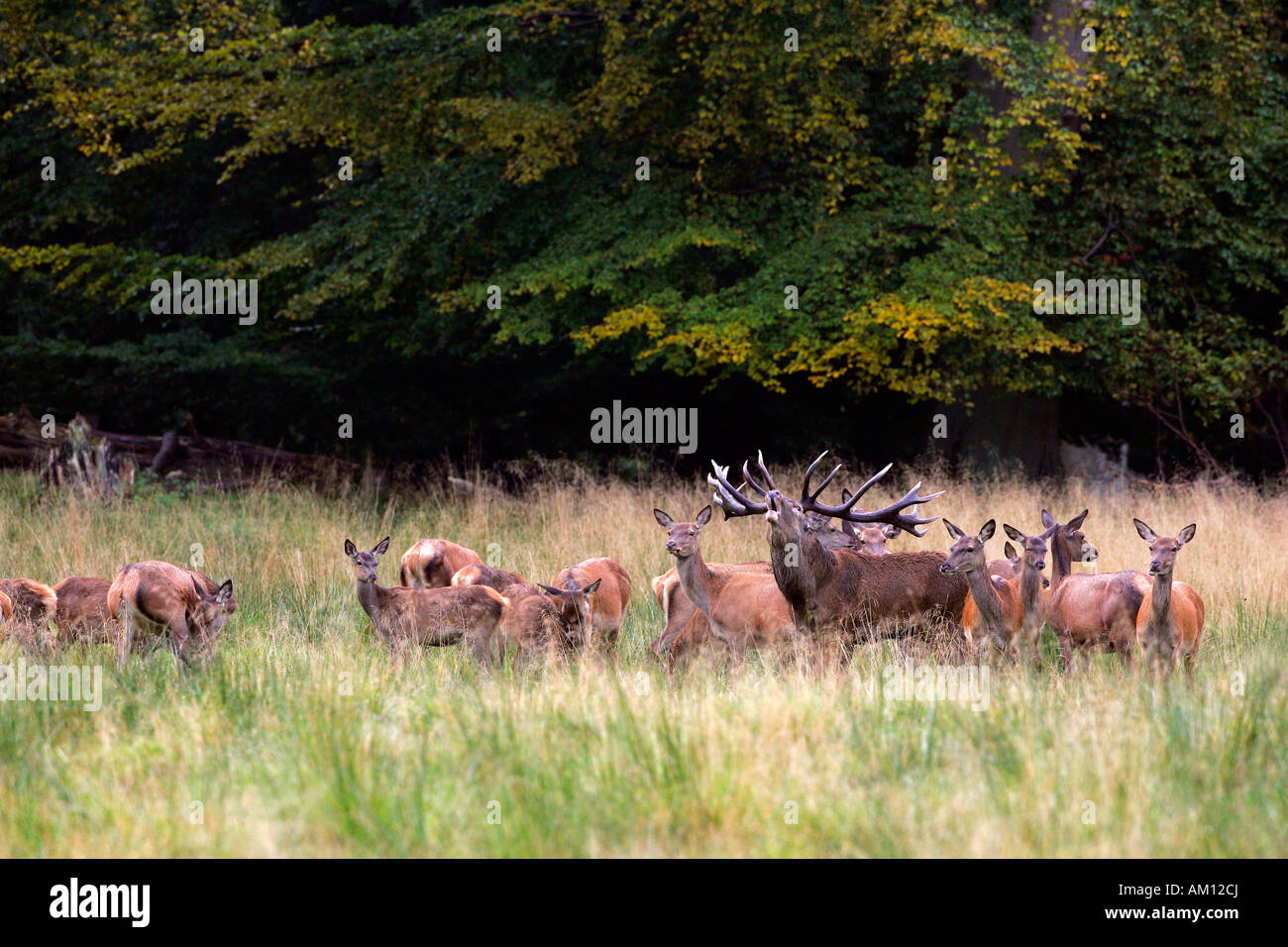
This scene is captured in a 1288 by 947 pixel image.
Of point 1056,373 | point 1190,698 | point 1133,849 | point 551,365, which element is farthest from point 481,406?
Result: point 1133,849

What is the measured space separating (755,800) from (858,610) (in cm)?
395

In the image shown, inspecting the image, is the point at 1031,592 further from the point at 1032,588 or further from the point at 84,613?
the point at 84,613

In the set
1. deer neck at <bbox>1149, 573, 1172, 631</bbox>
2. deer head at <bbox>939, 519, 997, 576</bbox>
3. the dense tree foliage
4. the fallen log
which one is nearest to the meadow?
deer neck at <bbox>1149, 573, 1172, 631</bbox>

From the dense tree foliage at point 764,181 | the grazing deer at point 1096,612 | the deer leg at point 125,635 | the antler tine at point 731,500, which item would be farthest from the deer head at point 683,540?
the dense tree foliage at point 764,181

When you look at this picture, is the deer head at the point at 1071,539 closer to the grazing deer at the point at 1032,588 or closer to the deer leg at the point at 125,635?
the grazing deer at the point at 1032,588

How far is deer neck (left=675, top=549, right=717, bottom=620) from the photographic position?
31.9ft

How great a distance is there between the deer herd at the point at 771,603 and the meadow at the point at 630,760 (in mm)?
242

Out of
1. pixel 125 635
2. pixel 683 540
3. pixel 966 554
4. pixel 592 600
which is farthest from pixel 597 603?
pixel 125 635

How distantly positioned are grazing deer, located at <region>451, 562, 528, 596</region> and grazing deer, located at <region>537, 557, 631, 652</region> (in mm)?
354

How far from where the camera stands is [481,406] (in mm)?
23000

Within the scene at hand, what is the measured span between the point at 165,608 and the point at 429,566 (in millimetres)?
2590

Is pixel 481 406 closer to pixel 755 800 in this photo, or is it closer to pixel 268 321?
pixel 268 321

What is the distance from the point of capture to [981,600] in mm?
9234

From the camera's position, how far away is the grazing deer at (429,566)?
11.2 metres
